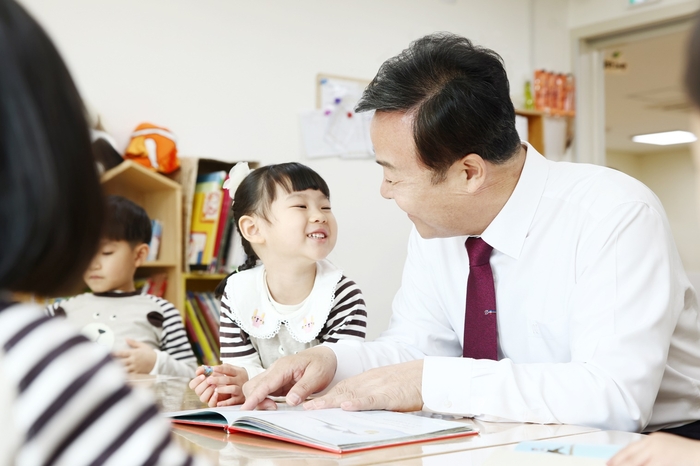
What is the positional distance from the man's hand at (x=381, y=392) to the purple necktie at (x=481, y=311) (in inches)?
9.5

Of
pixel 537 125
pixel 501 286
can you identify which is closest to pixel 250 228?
pixel 501 286

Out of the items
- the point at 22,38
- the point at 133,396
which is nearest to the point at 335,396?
the point at 133,396

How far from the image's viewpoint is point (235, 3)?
369 centimetres

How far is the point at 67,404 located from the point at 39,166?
6.3 inches

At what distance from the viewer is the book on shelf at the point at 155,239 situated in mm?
3129

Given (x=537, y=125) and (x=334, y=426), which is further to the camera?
(x=537, y=125)

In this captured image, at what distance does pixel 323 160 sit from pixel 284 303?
6.86ft

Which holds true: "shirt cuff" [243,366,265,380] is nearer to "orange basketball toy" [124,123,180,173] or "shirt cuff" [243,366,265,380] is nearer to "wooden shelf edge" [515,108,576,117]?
"orange basketball toy" [124,123,180,173]

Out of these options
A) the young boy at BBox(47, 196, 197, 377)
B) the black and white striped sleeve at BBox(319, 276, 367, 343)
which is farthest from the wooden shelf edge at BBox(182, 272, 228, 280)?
the black and white striped sleeve at BBox(319, 276, 367, 343)

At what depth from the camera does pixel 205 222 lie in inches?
125

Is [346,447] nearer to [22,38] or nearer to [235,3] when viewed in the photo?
[22,38]

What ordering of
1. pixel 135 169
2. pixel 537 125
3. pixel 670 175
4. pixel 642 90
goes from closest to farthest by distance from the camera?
pixel 135 169 → pixel 537 125 → pixel 642 90 → pixel 670 175

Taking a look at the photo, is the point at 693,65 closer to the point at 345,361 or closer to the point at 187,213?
the point at 345,361

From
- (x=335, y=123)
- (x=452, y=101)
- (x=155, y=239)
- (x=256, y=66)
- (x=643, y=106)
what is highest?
(x=643, y=106)
